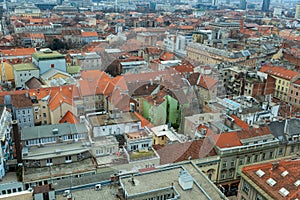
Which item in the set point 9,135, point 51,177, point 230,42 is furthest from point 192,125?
point 230,42

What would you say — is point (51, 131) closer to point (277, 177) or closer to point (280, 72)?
point (277, 177)

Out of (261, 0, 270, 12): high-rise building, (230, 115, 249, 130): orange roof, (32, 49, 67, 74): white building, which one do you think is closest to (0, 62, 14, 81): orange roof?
(32, 49, 67, 74): white building

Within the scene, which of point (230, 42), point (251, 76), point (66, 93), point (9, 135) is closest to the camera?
point (9, 135)

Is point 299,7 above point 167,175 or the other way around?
above

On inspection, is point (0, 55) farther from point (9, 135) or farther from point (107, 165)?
point (107, 165)

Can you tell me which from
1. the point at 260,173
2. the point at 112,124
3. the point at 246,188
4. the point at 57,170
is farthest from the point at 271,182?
the point at 57,170
